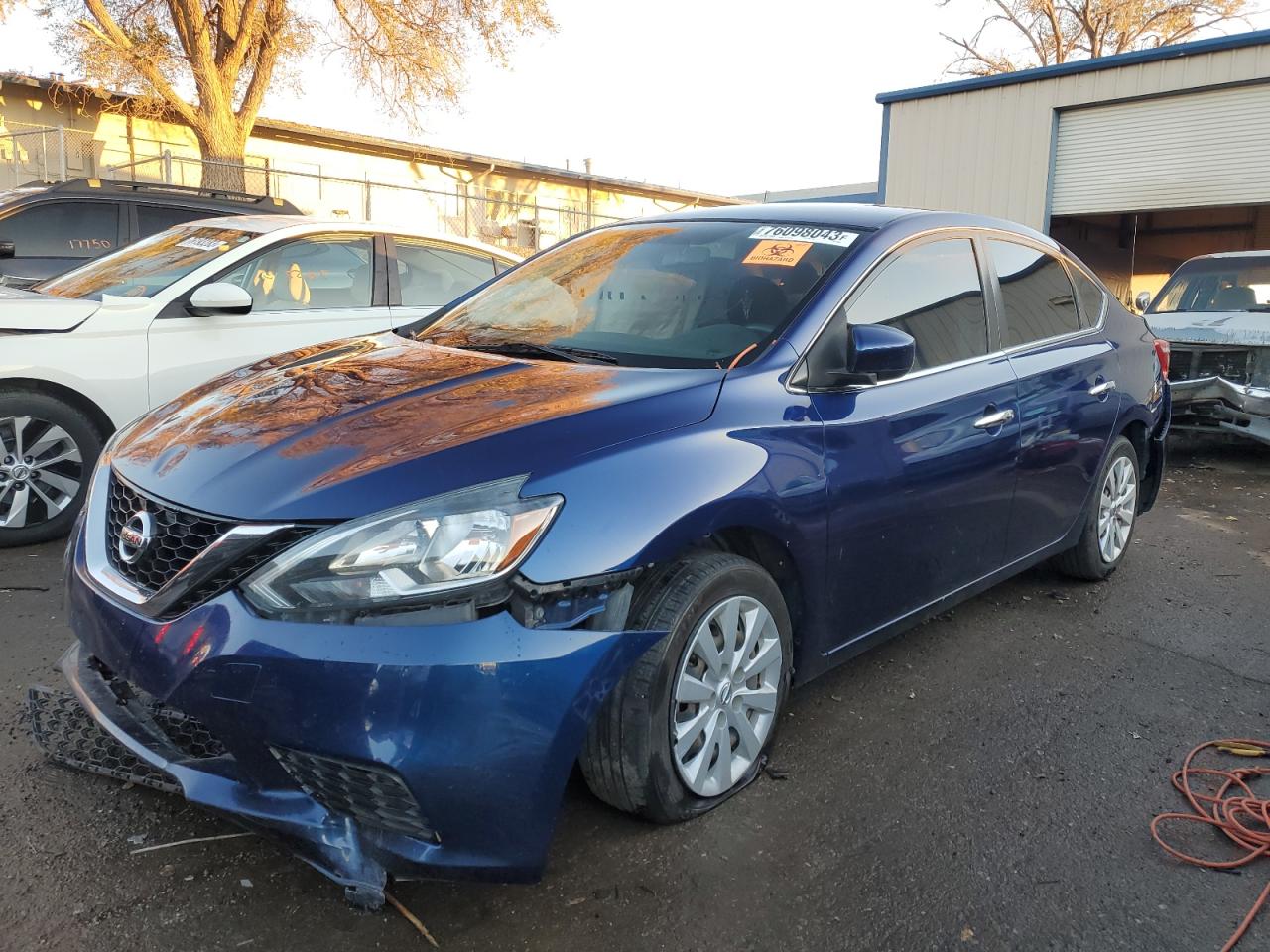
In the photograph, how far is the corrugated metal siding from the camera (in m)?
15.6

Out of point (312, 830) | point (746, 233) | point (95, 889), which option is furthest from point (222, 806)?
point (746, 233)

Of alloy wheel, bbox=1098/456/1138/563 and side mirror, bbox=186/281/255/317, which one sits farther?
side mirror, bbox=186/281/255/317

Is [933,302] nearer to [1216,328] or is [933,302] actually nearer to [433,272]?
[433,272]

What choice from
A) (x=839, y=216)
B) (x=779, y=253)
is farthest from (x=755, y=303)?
(x=839, y=216)

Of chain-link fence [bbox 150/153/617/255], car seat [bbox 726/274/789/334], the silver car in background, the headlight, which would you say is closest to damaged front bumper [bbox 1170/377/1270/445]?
the silver car in background

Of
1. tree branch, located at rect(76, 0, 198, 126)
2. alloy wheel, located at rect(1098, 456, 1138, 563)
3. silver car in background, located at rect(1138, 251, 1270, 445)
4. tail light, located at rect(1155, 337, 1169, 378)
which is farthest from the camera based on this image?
tree branch, located at rect(76, 0, 198, 126)

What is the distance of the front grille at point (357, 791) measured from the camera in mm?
1970

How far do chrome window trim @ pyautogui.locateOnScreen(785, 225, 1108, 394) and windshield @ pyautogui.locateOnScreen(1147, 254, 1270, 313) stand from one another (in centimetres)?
479

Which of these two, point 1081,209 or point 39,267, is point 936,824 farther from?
point 1081,209

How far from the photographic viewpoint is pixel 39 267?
27.1 feet

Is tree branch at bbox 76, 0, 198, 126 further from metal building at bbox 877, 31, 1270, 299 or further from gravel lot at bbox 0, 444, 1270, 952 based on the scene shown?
gravel lot at bbox 0, 444, 1270, 952

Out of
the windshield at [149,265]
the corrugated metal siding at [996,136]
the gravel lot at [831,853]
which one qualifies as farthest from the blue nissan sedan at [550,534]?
the corrugated metal siding at [996,136]

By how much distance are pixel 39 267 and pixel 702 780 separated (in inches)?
318

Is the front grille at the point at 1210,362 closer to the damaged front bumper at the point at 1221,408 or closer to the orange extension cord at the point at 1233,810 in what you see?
the damaged front bumper at the point at 1221,408
